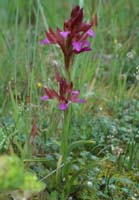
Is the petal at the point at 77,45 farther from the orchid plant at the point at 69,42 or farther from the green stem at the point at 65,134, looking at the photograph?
the green stem at the point at 65,134

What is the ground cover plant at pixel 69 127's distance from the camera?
1480 millimetres

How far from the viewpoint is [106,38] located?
3.19 meters

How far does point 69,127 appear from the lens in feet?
5.44

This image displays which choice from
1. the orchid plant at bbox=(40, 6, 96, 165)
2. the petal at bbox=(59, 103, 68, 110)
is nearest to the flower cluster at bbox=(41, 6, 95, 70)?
the orchid plant at bbox=(40, 6, 96, 165)

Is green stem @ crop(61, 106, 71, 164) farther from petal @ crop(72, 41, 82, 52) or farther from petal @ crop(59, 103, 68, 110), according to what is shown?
petal @ crop(72, 41, 82, 52)

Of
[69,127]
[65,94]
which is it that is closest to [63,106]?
[65,94]

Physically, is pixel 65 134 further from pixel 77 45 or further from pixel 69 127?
pixel 77 45

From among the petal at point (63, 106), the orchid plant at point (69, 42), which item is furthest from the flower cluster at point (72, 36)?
the petal at point (63, 106)

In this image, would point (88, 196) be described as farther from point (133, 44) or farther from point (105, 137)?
point (133, 44)

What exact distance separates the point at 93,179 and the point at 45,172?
0.57ft

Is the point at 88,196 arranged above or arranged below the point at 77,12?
below

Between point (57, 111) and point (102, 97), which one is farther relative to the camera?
point (102, 97)

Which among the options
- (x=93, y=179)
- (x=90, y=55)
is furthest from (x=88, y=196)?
(x=90, y=55)

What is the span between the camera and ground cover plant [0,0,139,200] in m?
1.48
